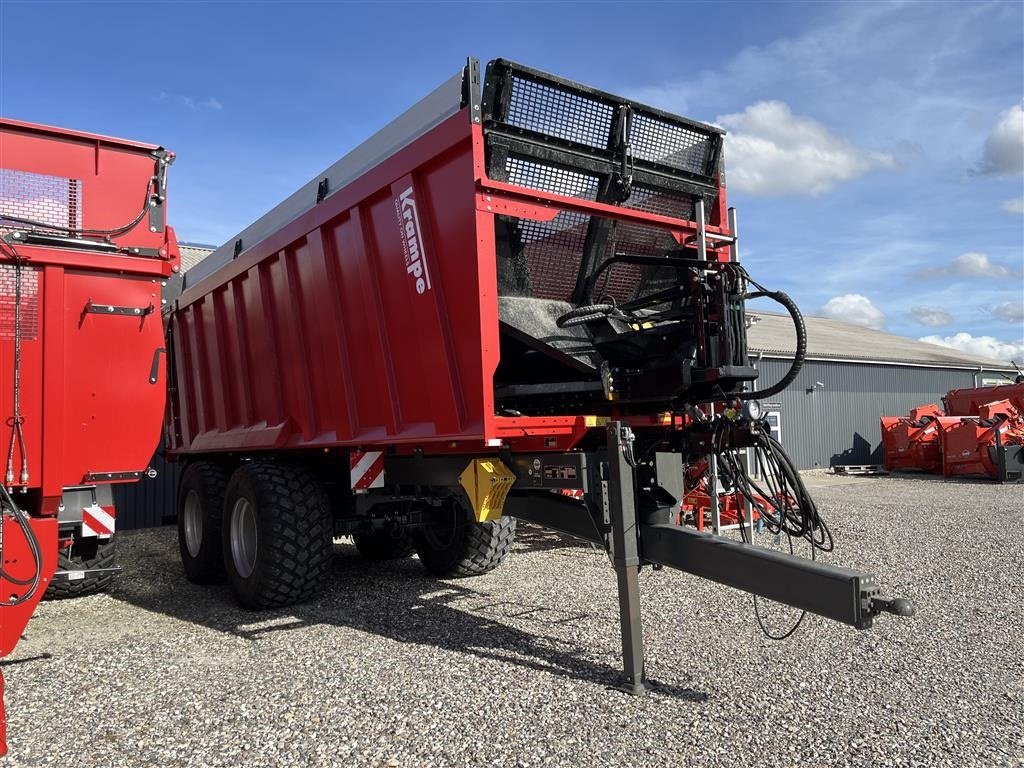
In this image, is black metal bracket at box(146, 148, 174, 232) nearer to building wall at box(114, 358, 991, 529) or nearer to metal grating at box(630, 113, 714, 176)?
metal grating at box(630, 113, 714, 176)

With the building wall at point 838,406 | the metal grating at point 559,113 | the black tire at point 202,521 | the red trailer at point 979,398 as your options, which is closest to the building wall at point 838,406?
the building wall at point 838,406

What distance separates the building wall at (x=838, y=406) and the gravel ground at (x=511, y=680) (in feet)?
51.6

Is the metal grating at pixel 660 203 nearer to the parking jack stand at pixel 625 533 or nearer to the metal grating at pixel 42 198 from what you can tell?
the parking jack stand at pixel 625 533

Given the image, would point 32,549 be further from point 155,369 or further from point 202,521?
point 202,521

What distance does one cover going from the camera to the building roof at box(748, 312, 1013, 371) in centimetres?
2386

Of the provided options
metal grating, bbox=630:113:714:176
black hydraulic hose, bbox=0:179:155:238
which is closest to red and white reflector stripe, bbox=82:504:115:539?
black hydraulic hose, bbox=0:179:155:238

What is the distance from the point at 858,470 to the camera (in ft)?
71.8

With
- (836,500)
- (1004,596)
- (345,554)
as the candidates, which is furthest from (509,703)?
(836,500)

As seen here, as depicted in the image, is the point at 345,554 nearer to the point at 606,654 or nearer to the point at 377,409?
the point at 377,409

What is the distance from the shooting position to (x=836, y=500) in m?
13.6

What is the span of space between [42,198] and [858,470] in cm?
2161

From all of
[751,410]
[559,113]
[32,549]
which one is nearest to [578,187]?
[559,113]

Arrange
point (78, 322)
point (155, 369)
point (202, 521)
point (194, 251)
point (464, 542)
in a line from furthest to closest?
1. point (194, 251)
2. point (202, 521)
3. point (464, 542)
4. point (155, 369)
5. point (78, 322)

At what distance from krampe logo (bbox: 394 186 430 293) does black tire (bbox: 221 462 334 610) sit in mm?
2130
